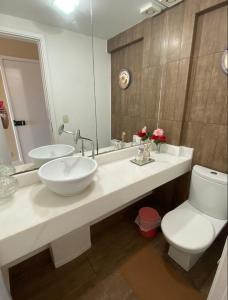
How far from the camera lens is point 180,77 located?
4.69ft

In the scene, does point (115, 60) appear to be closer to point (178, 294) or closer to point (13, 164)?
point (13, 164)

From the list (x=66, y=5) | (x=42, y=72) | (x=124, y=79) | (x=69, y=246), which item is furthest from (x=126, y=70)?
(x=69, y=246)

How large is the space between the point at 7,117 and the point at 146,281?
170 cm

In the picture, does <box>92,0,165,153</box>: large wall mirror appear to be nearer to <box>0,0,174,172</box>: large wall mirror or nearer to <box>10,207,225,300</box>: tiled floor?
<box>0,0,174,172</box>: large wall mirror

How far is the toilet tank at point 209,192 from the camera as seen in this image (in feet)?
3.02

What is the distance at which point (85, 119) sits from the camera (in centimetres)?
146

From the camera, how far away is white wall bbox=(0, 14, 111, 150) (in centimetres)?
117

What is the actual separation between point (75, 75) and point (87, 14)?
50cm

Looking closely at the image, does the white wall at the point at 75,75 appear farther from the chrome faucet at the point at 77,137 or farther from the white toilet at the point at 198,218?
the white toilet at the point at 198,218

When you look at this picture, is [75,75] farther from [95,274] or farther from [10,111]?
[95,274]

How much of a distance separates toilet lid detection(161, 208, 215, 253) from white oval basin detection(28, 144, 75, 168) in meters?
1.07

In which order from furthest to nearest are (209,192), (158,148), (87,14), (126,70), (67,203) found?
(158,148), (126,70), (87,14), (209,192), (67,203)

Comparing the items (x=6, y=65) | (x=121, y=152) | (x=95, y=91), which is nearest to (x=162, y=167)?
(x=121, y=152)

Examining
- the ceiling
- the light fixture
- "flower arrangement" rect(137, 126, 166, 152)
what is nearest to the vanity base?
"flower arrangement" rect(137, 126, 166, 152)
